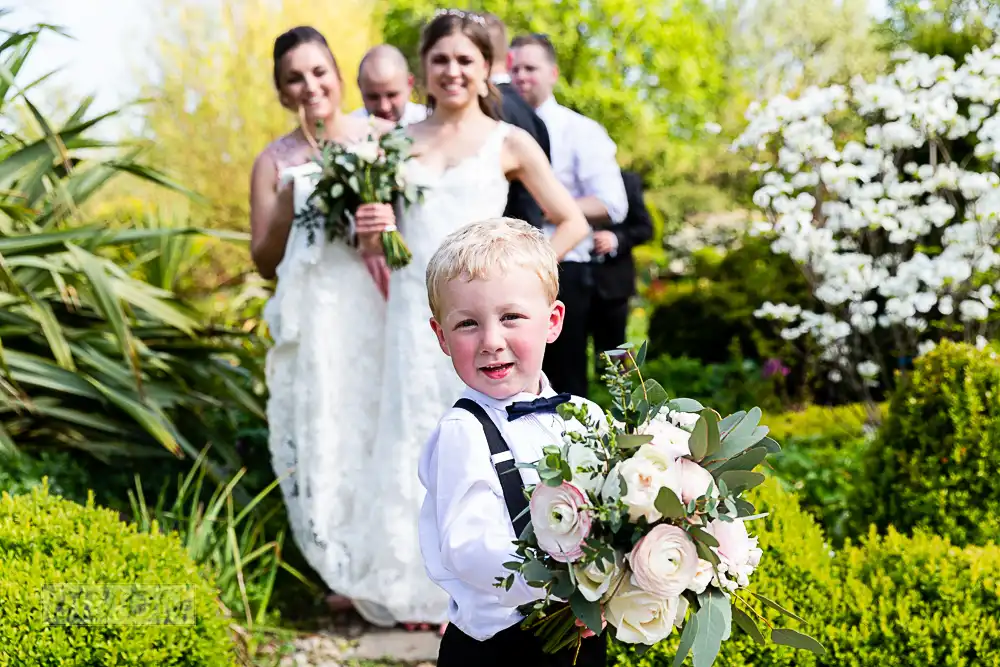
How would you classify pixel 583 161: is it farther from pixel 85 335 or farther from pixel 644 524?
pixel 644 524

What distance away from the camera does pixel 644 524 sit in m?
1.50

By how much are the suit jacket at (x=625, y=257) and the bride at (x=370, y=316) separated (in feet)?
7.42

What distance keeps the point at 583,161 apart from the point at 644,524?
3726mm

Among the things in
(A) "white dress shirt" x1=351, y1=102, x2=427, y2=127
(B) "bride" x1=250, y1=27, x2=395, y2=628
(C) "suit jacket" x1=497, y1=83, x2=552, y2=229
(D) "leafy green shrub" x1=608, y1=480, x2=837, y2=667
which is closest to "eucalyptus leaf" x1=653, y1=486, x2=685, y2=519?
(D) "leafy green shrub" x1=608, y1=480, x2=837, y2=667

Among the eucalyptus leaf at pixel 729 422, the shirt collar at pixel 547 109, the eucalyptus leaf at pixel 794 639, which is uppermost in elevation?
the shirt collar at pixel 547 109

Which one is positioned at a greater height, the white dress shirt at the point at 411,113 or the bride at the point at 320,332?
the white dress shirt at the point at 411,113

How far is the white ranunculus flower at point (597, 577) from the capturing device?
149 centimetres

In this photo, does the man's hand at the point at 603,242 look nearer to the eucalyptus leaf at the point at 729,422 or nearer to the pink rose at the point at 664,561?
the eucalyptus leaf at the point at 729,422

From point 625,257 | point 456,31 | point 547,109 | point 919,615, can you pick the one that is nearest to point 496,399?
point 919,615

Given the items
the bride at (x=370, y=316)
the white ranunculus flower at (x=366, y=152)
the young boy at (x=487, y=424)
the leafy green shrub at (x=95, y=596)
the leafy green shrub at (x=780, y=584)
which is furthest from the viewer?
the bride at (x=370, y=316)

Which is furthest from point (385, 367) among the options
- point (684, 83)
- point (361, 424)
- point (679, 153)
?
point (679, 153)

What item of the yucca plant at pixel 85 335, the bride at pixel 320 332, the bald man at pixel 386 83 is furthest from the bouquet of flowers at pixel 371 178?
the yucca plant at pixel 85 335

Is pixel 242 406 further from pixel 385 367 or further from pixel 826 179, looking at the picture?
pixel 826 179

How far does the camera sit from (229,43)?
12742 millimetres
